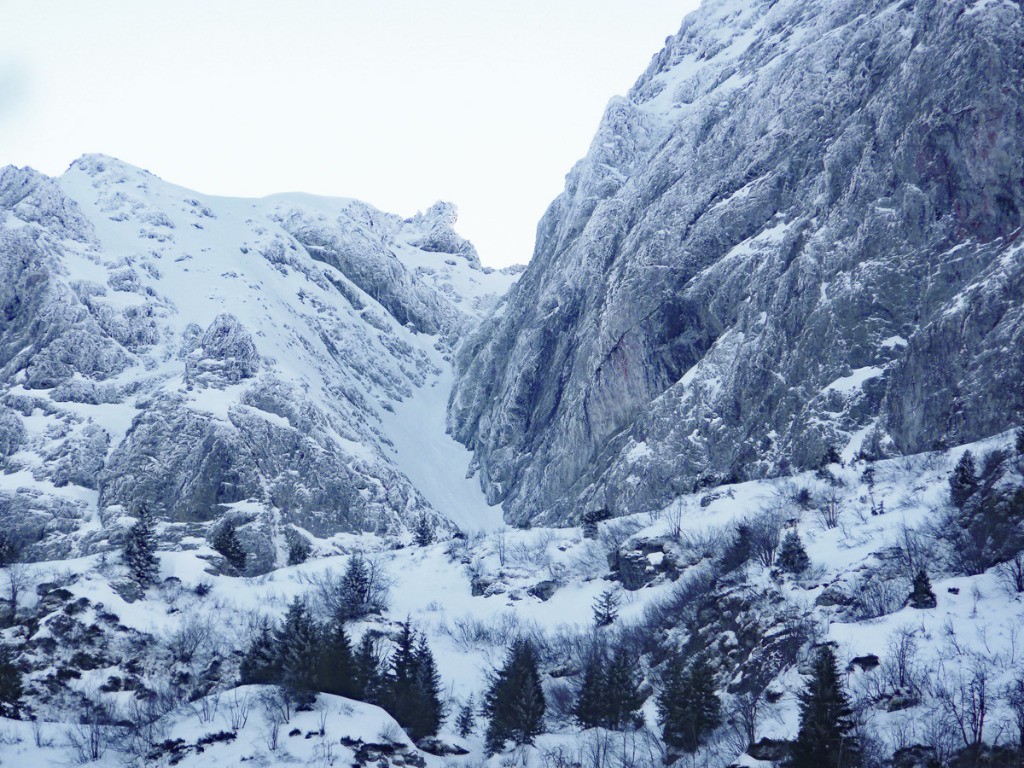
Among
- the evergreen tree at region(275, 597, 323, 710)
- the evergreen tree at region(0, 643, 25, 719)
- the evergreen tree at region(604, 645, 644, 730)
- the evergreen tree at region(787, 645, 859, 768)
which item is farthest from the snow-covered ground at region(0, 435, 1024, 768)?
the evergreen tree at region(0, 643, 25, 719)

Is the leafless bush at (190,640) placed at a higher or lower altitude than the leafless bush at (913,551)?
lower

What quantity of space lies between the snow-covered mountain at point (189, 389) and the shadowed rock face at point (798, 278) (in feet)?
76.8

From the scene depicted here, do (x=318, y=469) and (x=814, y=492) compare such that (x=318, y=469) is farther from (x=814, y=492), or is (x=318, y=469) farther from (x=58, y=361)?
(x=814, y=492)

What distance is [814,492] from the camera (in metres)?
64.0

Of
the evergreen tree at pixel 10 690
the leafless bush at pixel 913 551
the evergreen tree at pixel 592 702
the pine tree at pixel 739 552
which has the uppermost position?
the pine tree at pixel 739 552

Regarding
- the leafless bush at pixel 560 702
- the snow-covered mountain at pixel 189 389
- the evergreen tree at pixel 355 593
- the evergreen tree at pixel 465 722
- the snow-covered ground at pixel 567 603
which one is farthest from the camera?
the snow-covered mountain at pixel 189 389

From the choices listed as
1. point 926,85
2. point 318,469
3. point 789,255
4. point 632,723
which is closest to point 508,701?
point 632,723

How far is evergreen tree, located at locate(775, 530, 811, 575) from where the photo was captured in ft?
170

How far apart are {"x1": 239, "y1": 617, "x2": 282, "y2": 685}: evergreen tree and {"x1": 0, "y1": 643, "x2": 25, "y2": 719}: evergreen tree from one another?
10.3 m

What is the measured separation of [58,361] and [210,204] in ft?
248

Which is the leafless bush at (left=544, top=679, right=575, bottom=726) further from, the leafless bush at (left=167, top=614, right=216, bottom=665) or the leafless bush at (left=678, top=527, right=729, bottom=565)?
the leafless bush at (left=167, top=614, right=216, bottom=665)

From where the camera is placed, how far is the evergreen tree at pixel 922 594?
42156 mm

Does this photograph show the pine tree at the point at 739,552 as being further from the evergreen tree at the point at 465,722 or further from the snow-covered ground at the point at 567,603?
the evergreen tree at the point at 465,722

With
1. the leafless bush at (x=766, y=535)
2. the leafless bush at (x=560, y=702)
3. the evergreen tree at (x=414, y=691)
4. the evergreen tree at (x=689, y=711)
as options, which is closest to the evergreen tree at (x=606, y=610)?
the leafless bush at (x=560, y=702)
